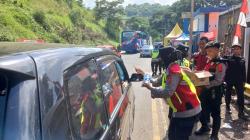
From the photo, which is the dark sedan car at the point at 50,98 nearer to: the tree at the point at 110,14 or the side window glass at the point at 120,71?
the side window glass at the point at 120,71

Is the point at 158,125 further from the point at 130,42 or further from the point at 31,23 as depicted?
the point at 130,42

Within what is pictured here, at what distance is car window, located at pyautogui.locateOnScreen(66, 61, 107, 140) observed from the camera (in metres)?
2.40

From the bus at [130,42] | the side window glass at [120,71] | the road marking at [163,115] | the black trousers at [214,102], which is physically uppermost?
the side window glass at [120,71]

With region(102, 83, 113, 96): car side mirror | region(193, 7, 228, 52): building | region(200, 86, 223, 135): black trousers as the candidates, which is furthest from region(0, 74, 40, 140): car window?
region(193, 7, 228, 52): building

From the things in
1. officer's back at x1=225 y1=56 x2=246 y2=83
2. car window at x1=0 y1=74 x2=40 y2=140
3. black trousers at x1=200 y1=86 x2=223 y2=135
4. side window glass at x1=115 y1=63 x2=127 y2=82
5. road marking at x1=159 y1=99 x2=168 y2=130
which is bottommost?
road marking at x1=159 y1=99 x2=168 y2=130

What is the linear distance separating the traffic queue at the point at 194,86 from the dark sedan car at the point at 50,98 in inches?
74.1

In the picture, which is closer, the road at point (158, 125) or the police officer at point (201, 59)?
the road at point (158, 125)

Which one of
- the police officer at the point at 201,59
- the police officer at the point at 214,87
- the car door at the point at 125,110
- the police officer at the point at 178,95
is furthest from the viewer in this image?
the police officer at the point at 201,59

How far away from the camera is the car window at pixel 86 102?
2404 millimetres

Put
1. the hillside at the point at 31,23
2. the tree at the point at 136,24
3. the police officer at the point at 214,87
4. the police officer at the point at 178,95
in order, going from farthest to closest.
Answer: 1. the tree at the point at 136,24
2. the hillside at the point at 31,23
3. the police officer at the point at 214,87
4. the police officer at the point at 178,95

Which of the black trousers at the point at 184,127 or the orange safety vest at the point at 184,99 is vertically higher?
the orange safety vest at the point at 184,99

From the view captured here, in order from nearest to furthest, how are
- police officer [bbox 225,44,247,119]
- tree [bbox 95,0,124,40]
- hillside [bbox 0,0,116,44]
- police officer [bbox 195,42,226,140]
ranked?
police officer [bbox 195,42,226,140] < police officer [bbox 225,44,247,119] < hillside [bbox 0,0,116,44] < tree [bbox 95,0,124,40]

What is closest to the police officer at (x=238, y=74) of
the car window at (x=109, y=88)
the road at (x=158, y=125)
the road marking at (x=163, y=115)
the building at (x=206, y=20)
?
the road at (x=158, y=125)

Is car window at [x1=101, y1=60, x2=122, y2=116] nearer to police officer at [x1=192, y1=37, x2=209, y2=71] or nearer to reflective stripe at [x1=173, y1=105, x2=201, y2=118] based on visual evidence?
reflective stripe at [x1=173, y1=105, x2=201, y2=118]
